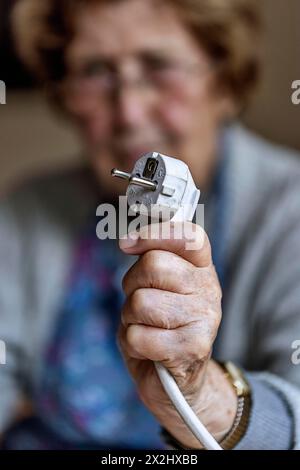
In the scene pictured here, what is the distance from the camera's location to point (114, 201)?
0.75m

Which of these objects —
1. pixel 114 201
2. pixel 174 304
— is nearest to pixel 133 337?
pixel 174 304

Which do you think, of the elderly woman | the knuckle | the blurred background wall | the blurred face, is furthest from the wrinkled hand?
the blurred background wall

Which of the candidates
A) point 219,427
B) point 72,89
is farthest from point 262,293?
point 72,89

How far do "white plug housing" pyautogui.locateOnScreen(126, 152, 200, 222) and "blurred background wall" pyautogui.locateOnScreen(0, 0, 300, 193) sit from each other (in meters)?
0.62

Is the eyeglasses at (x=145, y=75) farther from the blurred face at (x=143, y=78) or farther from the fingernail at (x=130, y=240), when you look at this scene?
the fingernail at (x=130, y=240)

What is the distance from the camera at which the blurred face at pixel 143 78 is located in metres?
0.71

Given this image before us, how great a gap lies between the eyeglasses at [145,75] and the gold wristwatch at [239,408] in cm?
37

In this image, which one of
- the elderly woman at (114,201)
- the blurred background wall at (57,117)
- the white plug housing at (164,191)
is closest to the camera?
the white plug housing at (164,191)

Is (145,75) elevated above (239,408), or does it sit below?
above

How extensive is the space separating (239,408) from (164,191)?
16 centimetres

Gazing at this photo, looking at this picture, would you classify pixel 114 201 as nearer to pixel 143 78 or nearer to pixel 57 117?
pixel 143 78

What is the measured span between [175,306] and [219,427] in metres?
0.09

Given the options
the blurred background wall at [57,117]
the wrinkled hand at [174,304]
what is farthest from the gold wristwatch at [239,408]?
the blurred background wall at [57,117]

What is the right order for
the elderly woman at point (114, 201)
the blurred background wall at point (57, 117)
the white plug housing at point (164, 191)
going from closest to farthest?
1. the white plug housing at point (164, 191)
2. the elderly woman at point (114, 201)
3. the blurred background wall at point (57, 117)
